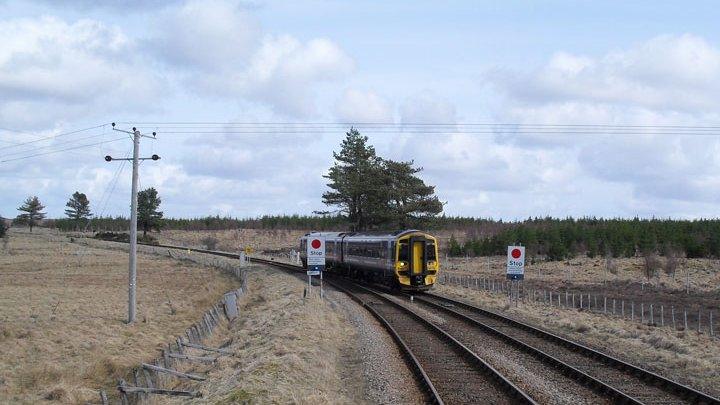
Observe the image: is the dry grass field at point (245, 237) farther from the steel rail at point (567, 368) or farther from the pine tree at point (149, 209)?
the steel rail at point (567, 368)

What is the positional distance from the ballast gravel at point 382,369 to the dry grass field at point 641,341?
520cm

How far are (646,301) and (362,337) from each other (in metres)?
26.0

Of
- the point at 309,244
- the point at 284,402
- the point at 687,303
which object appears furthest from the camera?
the point at 687,303

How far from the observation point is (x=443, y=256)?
8888 centimetres

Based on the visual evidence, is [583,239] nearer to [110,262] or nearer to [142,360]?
[110,262]

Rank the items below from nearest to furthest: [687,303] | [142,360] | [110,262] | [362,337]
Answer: [142,360]
[362,337]
[687,303]
[110,262]

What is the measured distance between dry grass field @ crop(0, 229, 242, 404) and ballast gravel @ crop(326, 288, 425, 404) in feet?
18.6

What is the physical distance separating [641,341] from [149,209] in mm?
95805

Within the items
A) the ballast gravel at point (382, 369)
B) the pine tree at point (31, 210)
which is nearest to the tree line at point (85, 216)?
the pine tree at point (31, 210)

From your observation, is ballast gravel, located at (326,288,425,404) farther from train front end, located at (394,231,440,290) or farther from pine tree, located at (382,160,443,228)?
pine tree, located at (382,160,443,228)

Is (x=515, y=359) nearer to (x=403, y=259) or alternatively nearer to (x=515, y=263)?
(x=515, y=263)

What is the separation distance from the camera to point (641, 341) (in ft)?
70.3

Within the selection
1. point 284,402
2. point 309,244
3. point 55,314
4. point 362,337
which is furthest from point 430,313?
point 284,402

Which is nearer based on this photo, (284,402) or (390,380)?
(284,402)
